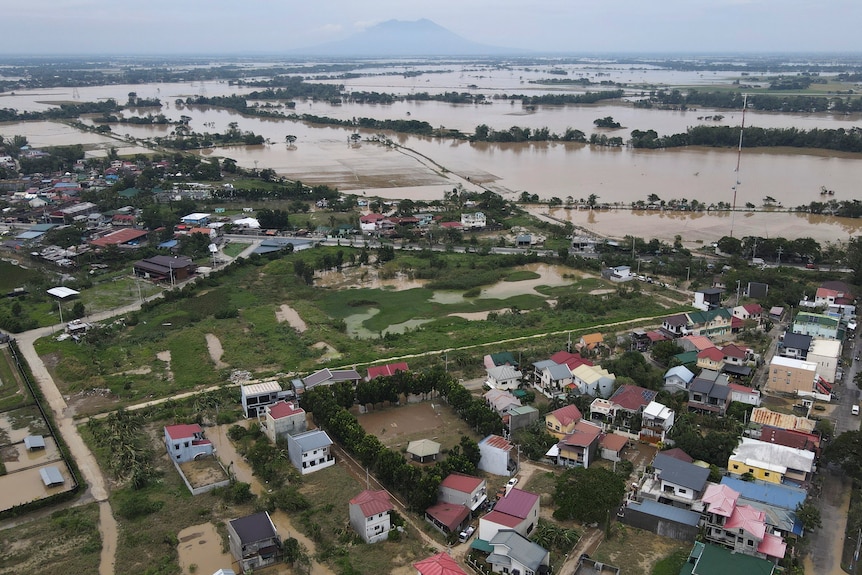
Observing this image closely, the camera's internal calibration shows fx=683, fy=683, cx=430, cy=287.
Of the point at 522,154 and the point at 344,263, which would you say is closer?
the point at 344,263

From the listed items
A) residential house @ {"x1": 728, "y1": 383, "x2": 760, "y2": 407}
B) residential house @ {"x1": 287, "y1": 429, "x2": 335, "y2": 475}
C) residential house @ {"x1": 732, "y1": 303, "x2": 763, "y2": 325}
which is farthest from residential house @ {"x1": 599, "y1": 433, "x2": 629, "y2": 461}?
residential house @ {"x1": 732, "y1": 303, "x2": 763, "y2": 325}

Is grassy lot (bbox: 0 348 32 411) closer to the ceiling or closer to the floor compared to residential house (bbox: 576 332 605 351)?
closer to the floor

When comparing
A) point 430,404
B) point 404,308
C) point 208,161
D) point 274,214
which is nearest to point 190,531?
point 430,404

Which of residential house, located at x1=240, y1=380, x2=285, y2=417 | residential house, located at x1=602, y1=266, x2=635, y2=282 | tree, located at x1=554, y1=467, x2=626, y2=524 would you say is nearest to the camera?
tree, located at x1=554, y1=467, x2=626, y2=524

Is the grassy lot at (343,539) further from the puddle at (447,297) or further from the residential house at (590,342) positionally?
the puddle at (447,297)

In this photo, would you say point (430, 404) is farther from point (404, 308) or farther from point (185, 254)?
point (185, 254)

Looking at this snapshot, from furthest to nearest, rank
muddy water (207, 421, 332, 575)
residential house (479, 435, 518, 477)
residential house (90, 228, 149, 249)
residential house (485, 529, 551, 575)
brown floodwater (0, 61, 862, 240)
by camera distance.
Answer: brown floodwater (0, 61, 862, 240) → residential house (90, 228, 149, 249) → residential house (479, 435, 518, 477) → muddy water (207, 421, 332, 575) → residential house (485, 529, 551, 575)

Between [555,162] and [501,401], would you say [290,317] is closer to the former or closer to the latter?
[501,401]

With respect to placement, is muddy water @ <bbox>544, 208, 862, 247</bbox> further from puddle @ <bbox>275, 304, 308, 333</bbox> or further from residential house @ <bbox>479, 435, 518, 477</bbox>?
residential house @ <bbox>479, 435, 518, 477</bbox>
